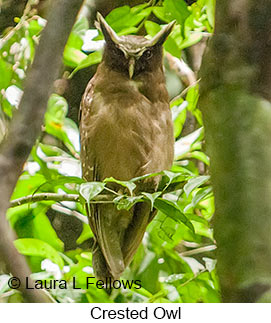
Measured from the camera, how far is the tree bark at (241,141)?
1.39ft

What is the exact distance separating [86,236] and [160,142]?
20 cm

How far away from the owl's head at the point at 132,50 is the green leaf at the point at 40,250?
31cm

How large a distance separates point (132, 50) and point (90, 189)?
0.85 ft

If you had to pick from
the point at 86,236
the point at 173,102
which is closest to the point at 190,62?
the point at 173,102

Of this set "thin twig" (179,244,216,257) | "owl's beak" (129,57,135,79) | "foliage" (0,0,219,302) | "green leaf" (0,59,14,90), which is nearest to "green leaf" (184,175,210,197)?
"foliage" (0,0,219,302)

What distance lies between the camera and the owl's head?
897mm

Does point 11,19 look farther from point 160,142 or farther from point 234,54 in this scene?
point 234,54

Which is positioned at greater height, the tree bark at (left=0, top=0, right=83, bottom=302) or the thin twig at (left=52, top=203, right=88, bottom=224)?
the tree bark at (left=0, top=0, right=83, bottom=302)

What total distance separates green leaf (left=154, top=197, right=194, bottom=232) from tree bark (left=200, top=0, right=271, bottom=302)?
314mm

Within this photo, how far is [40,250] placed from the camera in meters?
0.86

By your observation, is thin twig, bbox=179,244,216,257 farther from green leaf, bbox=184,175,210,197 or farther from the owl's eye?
the owl's eye

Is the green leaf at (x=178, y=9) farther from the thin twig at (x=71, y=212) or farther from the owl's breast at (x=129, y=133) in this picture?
the thin twig at (x=71, y=212)

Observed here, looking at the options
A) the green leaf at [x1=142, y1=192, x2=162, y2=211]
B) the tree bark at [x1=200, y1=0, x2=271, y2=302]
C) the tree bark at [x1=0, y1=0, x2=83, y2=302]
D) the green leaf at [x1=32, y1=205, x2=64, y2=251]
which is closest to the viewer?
the tree bark at [x1=200, y1=0, x2=271, y2=302]

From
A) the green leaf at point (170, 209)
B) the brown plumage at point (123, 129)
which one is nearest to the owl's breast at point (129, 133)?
the brown plumage at point (123, 129)
